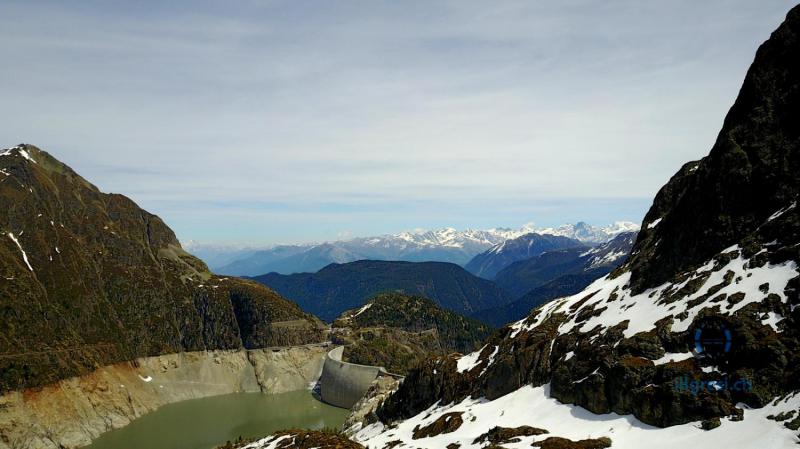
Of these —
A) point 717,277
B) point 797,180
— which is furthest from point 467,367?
point 797,180

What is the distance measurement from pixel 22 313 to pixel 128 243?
57353 mm

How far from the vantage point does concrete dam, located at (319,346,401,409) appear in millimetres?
143625

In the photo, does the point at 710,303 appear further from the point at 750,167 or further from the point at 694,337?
the point at 750,167

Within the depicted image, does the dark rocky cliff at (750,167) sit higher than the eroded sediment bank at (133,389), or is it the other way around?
the dark rocky cliff at (750,167)

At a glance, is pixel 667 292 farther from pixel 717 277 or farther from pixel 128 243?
pixel 128 243

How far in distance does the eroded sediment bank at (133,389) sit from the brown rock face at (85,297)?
3.88 metres

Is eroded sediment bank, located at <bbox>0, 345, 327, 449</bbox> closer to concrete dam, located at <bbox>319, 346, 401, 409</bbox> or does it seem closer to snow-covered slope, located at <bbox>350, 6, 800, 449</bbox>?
concrete dam, located at <bbox>319, 346, 401, 409</bbox>

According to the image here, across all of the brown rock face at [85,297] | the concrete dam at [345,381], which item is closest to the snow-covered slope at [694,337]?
the concrete dam at [345,381]

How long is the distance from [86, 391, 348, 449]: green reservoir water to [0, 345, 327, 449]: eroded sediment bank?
4161 mm

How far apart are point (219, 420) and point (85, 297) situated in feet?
191

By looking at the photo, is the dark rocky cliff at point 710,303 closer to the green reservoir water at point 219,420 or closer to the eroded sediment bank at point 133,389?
the green reservoir water at point 219,420

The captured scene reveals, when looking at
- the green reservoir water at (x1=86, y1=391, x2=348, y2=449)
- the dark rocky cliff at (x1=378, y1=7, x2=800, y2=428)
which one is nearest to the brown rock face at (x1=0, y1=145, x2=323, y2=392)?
the green reservoir water at (x1=86, y1=391, x2=348, y2=449)

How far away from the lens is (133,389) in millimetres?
142000

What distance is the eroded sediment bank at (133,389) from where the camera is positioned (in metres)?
110
